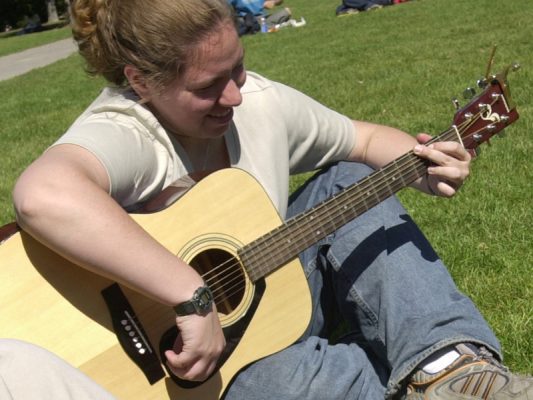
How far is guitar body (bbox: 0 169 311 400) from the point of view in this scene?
2137mm

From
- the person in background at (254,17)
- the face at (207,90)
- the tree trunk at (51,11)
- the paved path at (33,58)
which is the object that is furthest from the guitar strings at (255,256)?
the tree trunk at (51,11)

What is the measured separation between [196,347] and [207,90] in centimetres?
74

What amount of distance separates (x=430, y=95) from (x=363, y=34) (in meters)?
5.39

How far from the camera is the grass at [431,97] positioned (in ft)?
11.0

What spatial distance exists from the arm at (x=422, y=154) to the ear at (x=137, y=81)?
82cm

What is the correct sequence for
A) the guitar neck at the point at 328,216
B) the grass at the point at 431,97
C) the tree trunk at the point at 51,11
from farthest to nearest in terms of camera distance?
1. the tree trunk at the point at 51,11
2. the grass at the point at 431,97
3. the guitar neck at the point at 328,216

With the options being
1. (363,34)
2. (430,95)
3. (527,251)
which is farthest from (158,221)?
(363,34)

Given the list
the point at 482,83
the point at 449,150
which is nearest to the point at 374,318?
the point at 449,150

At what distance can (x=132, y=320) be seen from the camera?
222cm

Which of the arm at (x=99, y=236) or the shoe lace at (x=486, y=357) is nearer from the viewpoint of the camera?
the arm at (x=99, y=236)

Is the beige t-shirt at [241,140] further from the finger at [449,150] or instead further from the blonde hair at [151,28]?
the finger at [449,150]

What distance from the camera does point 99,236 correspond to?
2066mm

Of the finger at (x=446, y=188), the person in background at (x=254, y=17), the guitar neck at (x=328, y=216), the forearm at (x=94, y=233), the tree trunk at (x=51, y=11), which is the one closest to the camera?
the forearm at (x=94, y=233)

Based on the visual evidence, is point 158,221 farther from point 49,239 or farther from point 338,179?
point 338,179
